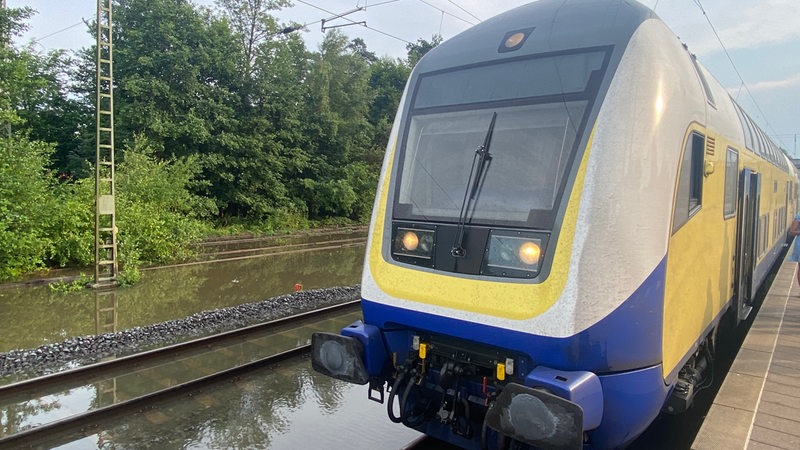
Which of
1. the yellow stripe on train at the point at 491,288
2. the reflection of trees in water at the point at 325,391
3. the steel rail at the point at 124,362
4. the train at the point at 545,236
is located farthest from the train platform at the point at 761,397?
the steel rail at the point at 124,362

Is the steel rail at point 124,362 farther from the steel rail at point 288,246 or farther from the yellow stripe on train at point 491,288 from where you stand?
the steel rail at point 288,246

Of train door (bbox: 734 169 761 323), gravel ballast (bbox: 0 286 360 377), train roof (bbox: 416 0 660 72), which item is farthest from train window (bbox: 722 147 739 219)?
gravel ballast (bbox: 0 286 360 377)

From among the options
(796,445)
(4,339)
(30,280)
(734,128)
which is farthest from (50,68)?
(796,445)

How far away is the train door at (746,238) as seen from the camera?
570 cm

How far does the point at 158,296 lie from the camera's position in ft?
38.1

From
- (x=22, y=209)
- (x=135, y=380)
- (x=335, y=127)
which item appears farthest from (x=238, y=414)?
(x=335, y=127)

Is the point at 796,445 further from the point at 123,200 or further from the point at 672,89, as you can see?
the point at 123,200

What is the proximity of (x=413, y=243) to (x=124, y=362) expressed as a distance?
515cm

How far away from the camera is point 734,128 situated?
5.36m

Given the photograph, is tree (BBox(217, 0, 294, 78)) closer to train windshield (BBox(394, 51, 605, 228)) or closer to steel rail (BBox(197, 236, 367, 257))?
steel rail (BBox(197, 236, 367, 257))

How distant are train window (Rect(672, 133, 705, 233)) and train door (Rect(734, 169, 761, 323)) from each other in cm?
194

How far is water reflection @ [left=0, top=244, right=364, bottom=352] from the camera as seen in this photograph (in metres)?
9.04

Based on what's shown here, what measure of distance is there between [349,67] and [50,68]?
13.8 metres

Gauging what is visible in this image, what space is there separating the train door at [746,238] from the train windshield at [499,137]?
10.7 ft
